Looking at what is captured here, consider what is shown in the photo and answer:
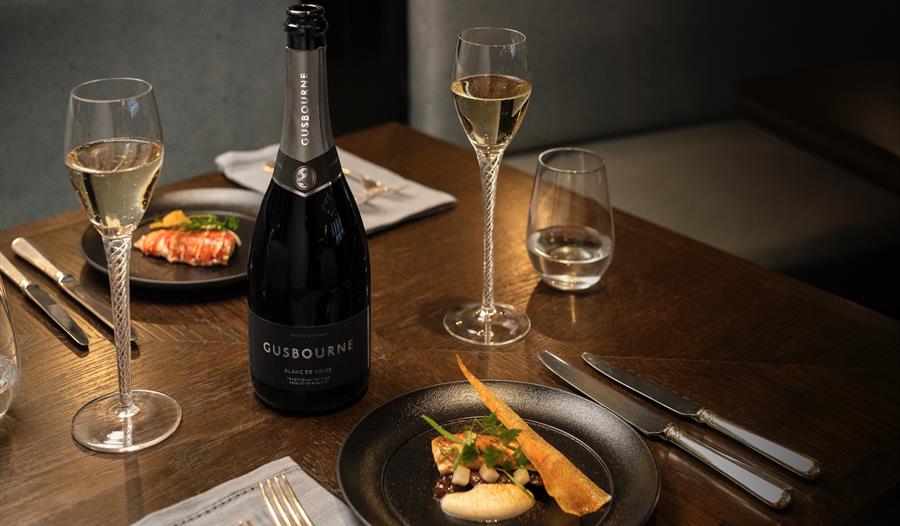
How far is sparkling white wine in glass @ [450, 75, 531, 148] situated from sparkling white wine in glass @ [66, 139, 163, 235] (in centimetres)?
35

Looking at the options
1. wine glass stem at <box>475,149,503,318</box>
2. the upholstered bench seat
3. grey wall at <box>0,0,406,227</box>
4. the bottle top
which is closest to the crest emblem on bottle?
the bottle top

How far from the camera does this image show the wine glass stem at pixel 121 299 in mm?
895

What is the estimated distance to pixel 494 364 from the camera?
108cm


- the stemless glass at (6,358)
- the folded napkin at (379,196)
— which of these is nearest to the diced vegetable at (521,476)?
the stemless glass at (6,358)

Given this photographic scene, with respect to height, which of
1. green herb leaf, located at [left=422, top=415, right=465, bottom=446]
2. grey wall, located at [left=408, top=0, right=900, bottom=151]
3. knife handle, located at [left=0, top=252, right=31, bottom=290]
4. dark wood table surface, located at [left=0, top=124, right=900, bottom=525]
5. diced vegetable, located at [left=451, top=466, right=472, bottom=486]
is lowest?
grey wall, located at [left=408, top=0, right=900, bottom=151]

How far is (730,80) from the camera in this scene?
3008 mm

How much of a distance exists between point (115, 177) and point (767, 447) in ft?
2.06

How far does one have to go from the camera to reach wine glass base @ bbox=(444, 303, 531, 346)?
1133 mm

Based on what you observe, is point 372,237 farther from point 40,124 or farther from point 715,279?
point 40,124

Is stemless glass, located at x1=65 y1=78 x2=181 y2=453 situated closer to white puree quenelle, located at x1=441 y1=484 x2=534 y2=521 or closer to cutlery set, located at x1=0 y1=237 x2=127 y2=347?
cutlery set, located at x1=0 y1=237 x2=127 y2=347

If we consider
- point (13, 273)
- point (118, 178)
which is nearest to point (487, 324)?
point (118, 178)

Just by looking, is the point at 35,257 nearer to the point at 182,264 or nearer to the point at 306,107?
the point at 182,264

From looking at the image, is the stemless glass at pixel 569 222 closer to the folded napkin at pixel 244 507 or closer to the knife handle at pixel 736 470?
the knife handle at pixel 736 470

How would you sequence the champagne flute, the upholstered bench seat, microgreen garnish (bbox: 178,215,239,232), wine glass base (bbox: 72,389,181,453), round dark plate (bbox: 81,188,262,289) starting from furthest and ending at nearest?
the upholstered bench seat
microgreen garnish (bbox: 178,215,239,232)
round dark plate (bbox: 81,188,262,289)
the champagne flute
wine glass base (bbox: 72,389,181,453)
